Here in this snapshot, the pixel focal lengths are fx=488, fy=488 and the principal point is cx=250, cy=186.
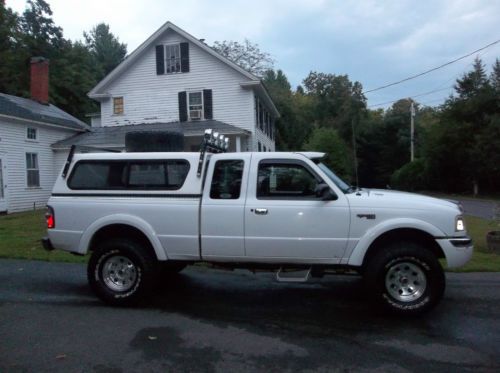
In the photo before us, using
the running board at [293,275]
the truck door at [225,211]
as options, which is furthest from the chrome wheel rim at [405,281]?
the truck door at [225,211]

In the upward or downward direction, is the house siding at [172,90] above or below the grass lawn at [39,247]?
above

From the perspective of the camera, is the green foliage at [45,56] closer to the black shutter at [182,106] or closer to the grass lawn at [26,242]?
the black shutter at [182,106]

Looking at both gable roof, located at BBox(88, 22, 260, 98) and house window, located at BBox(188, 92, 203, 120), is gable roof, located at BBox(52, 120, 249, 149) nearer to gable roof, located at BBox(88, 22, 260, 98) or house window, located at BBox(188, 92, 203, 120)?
house window, located at BBox(188, 92, 203, 120)

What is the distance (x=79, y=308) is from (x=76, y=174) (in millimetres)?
1714

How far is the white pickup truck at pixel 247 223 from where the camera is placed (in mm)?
5586

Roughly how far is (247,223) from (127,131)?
18814 millimetres

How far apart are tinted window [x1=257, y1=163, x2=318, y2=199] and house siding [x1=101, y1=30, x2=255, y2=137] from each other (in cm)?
1847

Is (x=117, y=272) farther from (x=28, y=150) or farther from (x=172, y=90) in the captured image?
(x=172, y=90)

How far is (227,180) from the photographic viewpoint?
19.7 feet

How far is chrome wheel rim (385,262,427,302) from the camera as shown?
559cm

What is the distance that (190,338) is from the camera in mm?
4980

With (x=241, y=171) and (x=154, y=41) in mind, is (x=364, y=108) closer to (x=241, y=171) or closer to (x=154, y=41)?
(x=154, y=41)

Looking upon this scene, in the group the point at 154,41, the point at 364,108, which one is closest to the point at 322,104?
the point at 364,108

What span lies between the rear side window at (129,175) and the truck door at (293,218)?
1.00m
